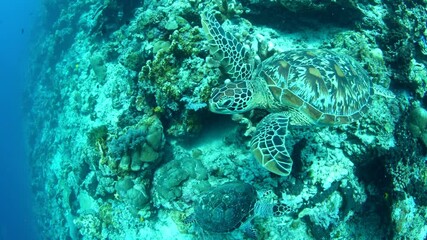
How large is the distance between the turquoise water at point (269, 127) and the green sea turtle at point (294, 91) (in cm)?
2

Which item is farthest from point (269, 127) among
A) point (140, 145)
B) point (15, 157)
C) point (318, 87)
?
point (15, 157)

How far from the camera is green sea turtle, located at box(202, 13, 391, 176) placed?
331 cm

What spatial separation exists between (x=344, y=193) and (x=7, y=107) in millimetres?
45516

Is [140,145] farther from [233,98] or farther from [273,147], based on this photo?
[273,147]

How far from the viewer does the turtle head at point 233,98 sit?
10.8 feet

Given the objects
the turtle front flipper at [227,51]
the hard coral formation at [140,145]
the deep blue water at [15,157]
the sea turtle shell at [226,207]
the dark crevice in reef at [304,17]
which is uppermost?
the turtle front flipper at [227,51]

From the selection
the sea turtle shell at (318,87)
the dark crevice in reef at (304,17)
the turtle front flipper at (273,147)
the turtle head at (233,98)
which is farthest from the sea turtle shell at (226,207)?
the dark crevice in reef at (304,17)

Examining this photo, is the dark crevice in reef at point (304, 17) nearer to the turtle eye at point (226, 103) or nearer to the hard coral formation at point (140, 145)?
the turtle eye at point (226, 103)

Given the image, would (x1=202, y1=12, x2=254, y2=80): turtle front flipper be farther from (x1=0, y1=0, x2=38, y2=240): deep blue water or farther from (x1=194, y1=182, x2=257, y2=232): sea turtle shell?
(x1=0, y1=0, x2=38, y2=240): deep blue water

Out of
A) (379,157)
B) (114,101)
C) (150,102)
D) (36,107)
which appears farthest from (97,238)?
(36,107)

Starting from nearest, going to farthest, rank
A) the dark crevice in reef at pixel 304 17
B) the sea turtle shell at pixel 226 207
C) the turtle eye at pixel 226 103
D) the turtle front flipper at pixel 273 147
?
the turtle front flipper at pixel 273 147
the sea turtle shell at pixel 226 207
the turtle eye at pixel 226 103
the dark crevice in reef at pixel 304 17

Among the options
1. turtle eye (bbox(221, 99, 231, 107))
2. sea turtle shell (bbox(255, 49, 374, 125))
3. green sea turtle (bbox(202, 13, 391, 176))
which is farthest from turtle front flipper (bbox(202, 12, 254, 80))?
turtle eye (bbox(221, 99, 231, 107))

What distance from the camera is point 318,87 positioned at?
10.9 ft

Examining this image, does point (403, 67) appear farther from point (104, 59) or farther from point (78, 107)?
point (78, 107)
